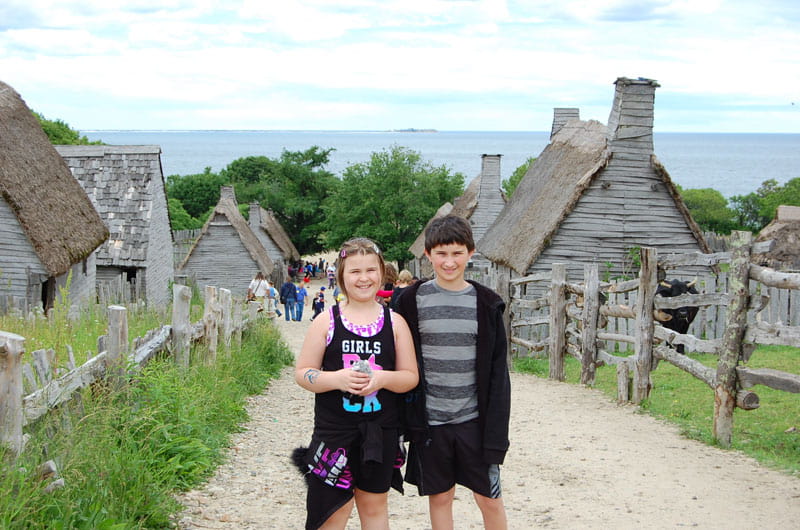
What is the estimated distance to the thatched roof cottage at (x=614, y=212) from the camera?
17.9 m

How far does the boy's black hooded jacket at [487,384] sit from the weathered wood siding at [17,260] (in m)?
14.4

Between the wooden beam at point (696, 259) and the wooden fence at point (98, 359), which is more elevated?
the wooden beam at point (696, 259)

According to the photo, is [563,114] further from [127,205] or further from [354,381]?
[354,381]

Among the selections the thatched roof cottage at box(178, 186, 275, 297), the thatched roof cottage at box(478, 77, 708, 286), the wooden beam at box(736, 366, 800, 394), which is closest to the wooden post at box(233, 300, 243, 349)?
the wooden beam at box(736, 366, 800, 394)

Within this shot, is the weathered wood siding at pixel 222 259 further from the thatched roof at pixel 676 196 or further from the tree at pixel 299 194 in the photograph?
the thatched roof at pixel 676 196

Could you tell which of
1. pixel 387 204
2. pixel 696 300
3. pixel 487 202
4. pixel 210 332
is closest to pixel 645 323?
pixel 696 300

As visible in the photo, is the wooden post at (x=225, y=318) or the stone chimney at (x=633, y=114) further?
the stone chimney at (x=633, y=114)

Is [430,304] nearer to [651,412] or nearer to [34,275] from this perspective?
[651,412]

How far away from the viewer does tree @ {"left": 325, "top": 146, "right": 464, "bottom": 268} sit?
4475cm

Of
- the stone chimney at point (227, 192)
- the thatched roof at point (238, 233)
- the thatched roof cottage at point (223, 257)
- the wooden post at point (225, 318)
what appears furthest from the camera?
the stone chimney at point (227, 192)

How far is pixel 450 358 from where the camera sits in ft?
14.0

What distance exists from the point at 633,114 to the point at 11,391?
15.4 meters

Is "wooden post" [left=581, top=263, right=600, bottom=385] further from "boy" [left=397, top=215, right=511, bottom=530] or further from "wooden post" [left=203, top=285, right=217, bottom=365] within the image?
"boy" [left=397, top=215, right=511, bottom=530]

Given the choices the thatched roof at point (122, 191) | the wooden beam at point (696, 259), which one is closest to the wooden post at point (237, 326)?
the wooden beam at point (696, 259)
